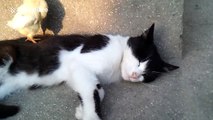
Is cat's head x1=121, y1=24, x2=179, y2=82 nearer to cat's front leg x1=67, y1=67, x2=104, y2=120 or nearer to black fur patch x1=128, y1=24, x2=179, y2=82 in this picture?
black fur patch x1=128, y1=24, x2=179, y2=82

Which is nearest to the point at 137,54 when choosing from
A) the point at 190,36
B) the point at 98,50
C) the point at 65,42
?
the point at 98,50

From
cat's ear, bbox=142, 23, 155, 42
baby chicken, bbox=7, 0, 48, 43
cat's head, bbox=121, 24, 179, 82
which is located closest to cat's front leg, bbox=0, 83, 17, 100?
baby chicken, bbox=7, 0, 48, 43

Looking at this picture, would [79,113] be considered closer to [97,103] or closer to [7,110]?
→ [97,103]

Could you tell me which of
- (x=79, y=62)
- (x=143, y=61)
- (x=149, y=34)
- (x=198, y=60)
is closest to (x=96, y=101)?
(x=79, y=62)

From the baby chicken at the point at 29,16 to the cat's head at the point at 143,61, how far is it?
1.98 ft

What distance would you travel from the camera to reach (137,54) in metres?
2.63

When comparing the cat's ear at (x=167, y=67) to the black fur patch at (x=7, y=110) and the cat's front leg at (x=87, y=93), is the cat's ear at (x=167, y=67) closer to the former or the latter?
the cat's front leg at (x=87, y=93)

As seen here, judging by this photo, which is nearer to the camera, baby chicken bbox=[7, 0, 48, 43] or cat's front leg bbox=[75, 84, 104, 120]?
cat's front leg bbox=[75, 84, 104, 120]

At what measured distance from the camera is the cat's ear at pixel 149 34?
8.40 feet

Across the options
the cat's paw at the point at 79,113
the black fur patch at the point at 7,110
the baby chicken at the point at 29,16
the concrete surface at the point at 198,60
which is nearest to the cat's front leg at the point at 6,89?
the black fur patch at the point at 7,110

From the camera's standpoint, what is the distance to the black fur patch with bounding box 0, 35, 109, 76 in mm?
2549

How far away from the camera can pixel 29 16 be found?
2496 millimetres

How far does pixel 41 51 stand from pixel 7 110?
0.47m

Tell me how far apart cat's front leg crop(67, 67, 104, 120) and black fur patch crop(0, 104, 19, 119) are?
1.18 ft
